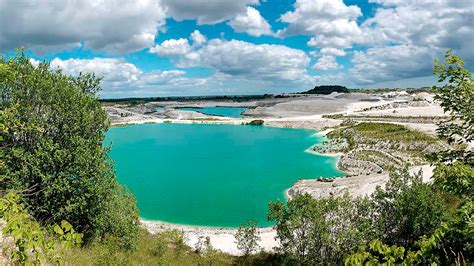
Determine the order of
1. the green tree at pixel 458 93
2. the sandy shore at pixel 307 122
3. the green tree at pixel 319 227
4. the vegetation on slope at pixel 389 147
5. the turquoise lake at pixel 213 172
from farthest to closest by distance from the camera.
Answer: the vegetation on slope at pixel 389 147, the turquoise lake at pixel 213 172, the sandy shore at pixel 307 122, the green tree at pixel 319 227, the green tree at pixel 458 93

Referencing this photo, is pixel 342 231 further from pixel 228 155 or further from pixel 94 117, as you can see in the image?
pixel 228 155

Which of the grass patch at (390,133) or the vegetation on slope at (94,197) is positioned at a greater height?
the vegetation on slope at (94,197)

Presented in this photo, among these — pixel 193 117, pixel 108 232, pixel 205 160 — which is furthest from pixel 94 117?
pixel 193 117

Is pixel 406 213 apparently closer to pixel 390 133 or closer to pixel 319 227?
pixel 319 227

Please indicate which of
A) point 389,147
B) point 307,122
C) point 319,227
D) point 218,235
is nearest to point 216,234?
point 218,235

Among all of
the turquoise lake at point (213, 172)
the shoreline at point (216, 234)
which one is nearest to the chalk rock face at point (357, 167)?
the turquoise lake at point (213, 172)

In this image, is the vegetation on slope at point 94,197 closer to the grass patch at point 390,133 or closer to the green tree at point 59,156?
the green tree at point 59,156
